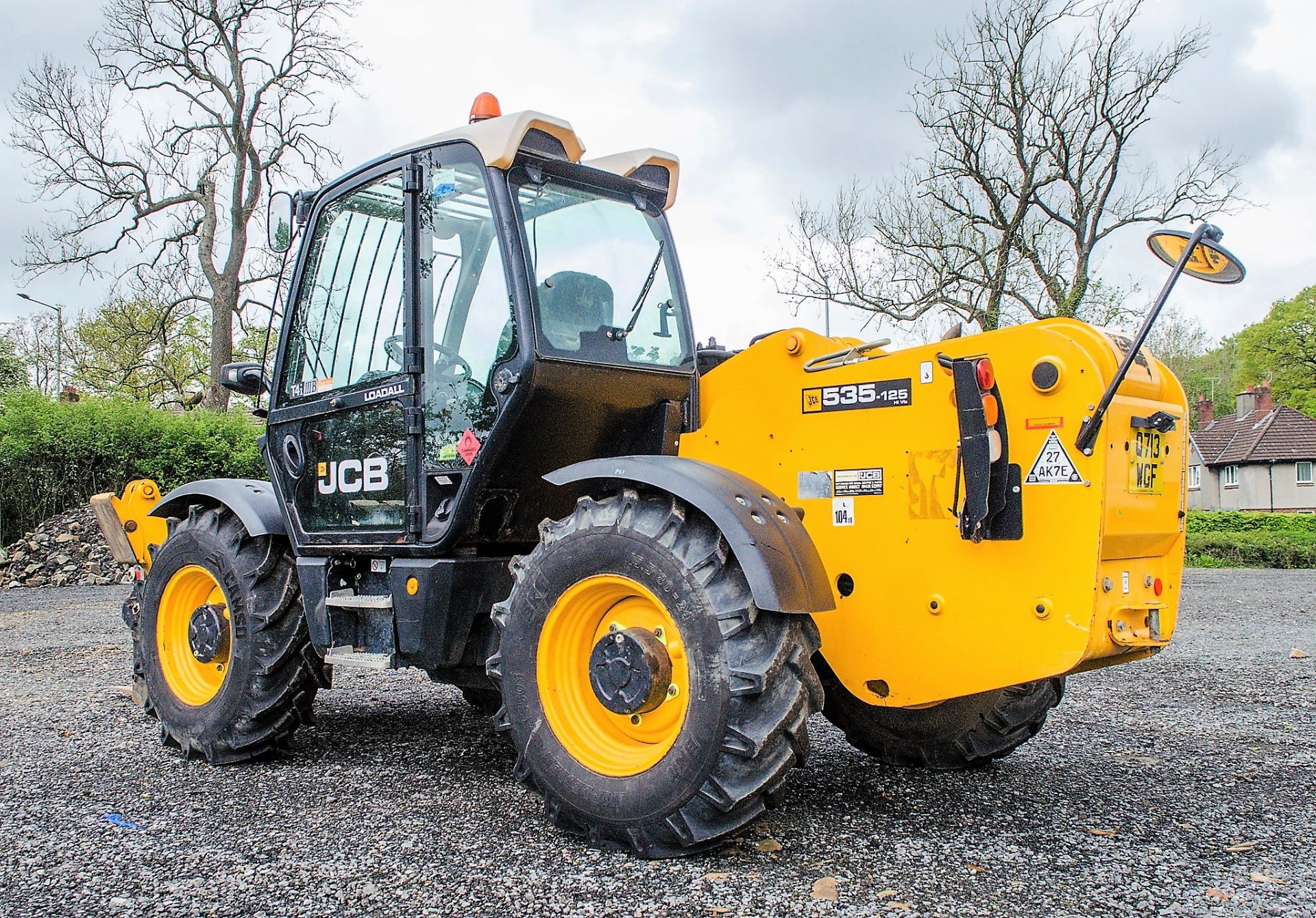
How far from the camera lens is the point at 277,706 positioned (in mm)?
4727

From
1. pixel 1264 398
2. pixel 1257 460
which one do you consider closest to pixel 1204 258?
pixel 1257 460

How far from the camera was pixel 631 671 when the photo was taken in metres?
3.40

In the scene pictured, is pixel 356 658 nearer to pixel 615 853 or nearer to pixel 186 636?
pixel 186 636

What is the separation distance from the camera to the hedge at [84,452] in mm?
15664

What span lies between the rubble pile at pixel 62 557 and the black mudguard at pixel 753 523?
13993mm

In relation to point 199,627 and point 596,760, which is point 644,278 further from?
point 199,627

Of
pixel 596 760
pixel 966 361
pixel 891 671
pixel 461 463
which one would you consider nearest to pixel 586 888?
pixel 596 760

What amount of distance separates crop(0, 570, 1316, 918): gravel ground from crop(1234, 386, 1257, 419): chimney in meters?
53.6

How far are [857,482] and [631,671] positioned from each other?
1.05 m

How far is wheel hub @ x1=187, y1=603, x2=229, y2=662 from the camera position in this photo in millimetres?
4953

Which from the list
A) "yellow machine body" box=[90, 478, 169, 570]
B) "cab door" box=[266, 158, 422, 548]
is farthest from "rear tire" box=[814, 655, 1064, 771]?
"yellow machine body" box=[90, 478, 169, 570]

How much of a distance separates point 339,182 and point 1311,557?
2367cm

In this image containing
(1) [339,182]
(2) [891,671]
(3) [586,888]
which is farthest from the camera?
(1) [339,182]

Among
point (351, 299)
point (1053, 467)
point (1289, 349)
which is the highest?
point (1289, 349)
